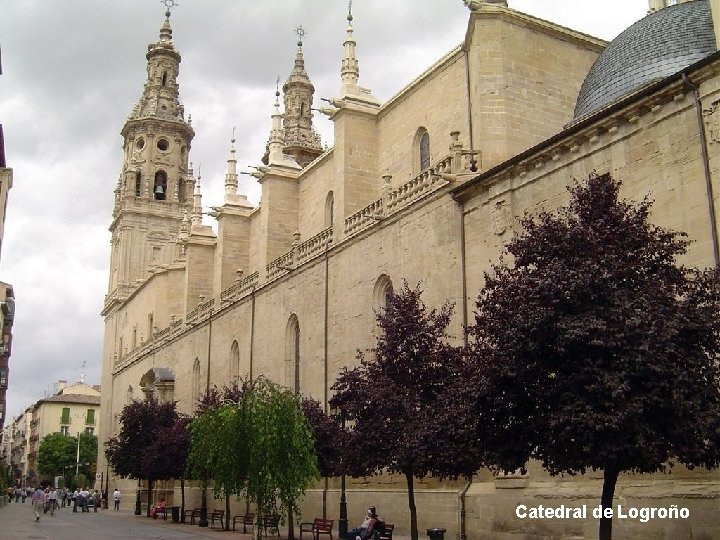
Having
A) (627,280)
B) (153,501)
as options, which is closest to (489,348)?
(627,280)

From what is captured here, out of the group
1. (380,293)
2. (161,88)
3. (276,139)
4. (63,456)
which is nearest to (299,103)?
(161,88)

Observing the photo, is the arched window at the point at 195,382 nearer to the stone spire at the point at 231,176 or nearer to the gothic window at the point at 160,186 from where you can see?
the stone spire at the point at 231,176

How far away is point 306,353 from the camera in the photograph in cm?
2797

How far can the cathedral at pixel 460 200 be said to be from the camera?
14.4m

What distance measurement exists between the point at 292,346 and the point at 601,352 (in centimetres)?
2033

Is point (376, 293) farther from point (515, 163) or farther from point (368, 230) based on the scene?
point (515, 163)

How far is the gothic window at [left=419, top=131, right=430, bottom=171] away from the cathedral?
0.05 meters

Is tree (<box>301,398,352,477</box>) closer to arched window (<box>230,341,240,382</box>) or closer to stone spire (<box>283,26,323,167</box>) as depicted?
arched window (<box>230,341,240,382</box>)

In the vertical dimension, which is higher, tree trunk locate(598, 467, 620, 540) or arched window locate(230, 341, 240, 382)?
arched window locate(230, 341, 240, 382)

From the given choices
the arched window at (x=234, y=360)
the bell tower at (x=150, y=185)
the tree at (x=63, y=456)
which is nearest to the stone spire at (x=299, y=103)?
the bell tower at (x=150, y=185)

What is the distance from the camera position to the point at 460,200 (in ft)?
65.9

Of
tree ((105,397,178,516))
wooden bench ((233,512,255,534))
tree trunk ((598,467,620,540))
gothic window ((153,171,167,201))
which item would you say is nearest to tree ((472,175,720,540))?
tree trunk ((598,467,620,540))

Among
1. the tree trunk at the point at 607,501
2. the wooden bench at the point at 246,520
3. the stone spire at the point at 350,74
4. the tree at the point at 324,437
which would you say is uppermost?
the stone spire at the point at 350,74

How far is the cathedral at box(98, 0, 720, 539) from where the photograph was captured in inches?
568
